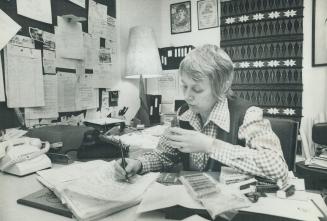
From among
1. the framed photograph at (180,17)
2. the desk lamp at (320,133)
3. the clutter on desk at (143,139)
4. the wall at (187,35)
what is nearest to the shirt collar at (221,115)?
the clutter on desk at (143,139)

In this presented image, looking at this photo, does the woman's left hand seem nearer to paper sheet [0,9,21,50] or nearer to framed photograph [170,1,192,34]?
paper sheet [0,9,21,50]

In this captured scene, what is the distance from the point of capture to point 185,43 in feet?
10.0

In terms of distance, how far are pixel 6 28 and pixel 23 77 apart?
0.83ft

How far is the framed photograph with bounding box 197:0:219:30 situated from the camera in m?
Answer: 2.86

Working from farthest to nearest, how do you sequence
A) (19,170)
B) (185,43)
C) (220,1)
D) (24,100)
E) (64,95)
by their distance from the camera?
(185,43) < (220,1) < (64,95) < (24,100) < (19,170)

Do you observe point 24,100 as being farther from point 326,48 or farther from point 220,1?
point 326,48

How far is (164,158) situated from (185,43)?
1.98 metres

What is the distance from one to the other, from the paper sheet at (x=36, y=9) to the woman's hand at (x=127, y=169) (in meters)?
1.04

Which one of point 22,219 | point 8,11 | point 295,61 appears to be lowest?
point 22,219

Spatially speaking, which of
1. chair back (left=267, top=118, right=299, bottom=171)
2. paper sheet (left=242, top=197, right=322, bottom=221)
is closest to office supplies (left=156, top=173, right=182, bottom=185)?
paper sheet (left=242, top=197, right=322, bottom=221)

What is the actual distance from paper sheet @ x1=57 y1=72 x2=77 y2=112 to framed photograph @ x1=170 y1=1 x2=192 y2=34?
A: 1489mm

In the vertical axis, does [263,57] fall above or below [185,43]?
below

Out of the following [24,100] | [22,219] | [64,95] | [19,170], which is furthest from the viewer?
[64,95]

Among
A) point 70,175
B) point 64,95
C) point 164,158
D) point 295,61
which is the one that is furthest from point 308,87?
point 70,175
